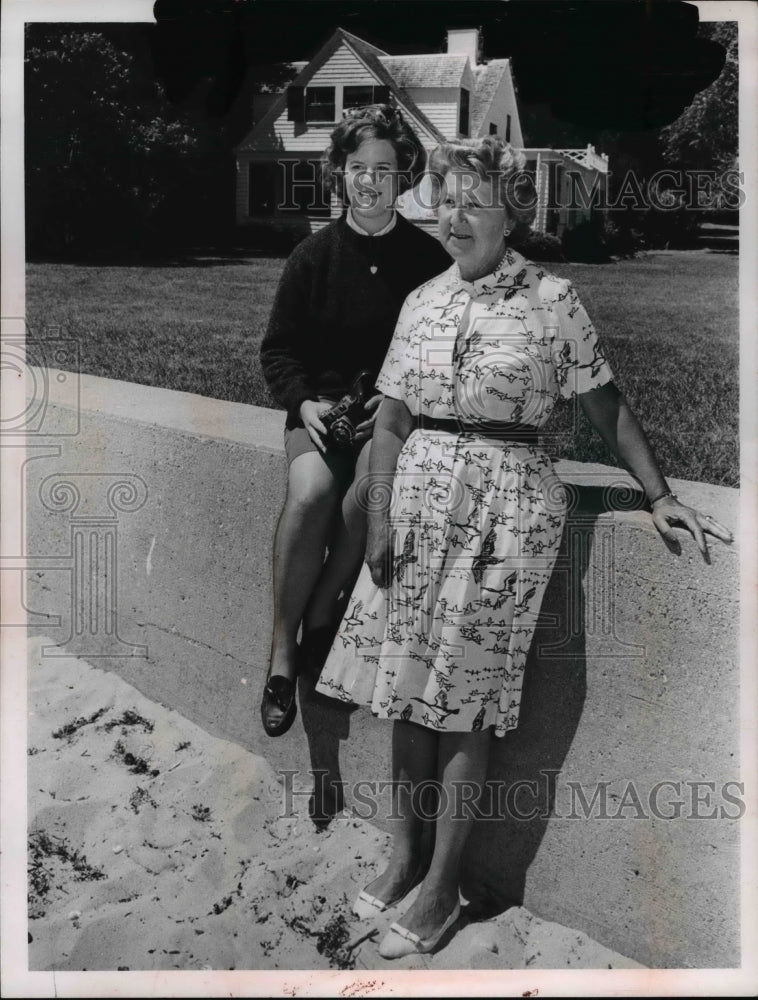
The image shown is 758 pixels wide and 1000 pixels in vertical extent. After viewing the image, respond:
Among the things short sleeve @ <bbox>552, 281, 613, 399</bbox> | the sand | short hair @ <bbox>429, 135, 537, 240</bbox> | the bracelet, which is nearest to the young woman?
short hair @ <bbox>429, 135, 537, 240</bbox>

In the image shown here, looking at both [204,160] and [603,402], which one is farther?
[204,160]

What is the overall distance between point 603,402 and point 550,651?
71 centimetres

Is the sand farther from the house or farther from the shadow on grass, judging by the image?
the house

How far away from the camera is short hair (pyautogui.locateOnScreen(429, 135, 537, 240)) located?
9.61ft

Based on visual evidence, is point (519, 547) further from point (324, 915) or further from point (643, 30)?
point (643, 30)

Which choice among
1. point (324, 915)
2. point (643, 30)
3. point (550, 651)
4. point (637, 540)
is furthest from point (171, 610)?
point (643, 30)

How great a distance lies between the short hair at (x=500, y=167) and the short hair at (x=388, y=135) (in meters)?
0.19

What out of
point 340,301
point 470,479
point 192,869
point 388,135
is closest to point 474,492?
point 470,479

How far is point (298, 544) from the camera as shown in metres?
3.28

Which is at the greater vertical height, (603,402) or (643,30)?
(643,30)

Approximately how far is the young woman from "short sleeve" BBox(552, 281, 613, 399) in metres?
0.44

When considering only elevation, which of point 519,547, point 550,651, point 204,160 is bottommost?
point 550,651

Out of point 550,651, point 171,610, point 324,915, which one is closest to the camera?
point 550,651

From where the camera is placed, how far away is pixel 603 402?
3000mm
